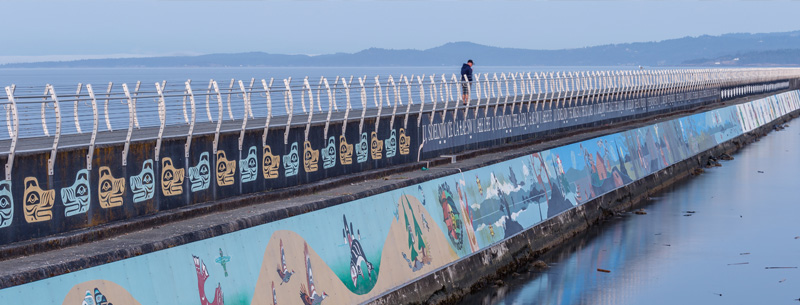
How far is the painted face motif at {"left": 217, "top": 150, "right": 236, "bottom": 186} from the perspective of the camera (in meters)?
16.8

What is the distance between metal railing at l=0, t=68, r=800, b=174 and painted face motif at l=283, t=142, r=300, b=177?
0.51 metres

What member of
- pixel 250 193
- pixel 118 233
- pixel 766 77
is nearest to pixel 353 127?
pixel 250 193

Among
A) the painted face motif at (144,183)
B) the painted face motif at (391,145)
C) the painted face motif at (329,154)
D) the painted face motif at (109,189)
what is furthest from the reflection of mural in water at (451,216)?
the painted face motif at (109,189)

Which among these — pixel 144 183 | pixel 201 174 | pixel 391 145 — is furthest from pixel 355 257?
pixel 391 145

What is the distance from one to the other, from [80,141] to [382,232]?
4.83m

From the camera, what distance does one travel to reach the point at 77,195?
523 inches

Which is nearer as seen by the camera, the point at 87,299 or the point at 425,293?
the point at 87,299

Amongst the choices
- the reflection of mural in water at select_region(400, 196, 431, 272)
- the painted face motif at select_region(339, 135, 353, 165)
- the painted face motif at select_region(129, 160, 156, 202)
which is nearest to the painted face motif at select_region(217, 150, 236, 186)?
the painted face motif at select_region(129, 160, 156, 202)

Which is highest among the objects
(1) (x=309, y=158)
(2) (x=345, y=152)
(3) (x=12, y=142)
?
(3) (x=12, y=142)

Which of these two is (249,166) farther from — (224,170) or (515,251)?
(515,251)

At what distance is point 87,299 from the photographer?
10016 mm

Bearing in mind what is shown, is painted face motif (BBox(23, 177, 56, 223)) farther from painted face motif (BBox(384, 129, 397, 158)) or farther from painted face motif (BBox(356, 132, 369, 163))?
painted face motif (BBox(384, 129, 397, 158))

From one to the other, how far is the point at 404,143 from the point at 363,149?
91.8 inches

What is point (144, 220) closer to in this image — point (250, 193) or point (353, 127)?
point (250, 193)
